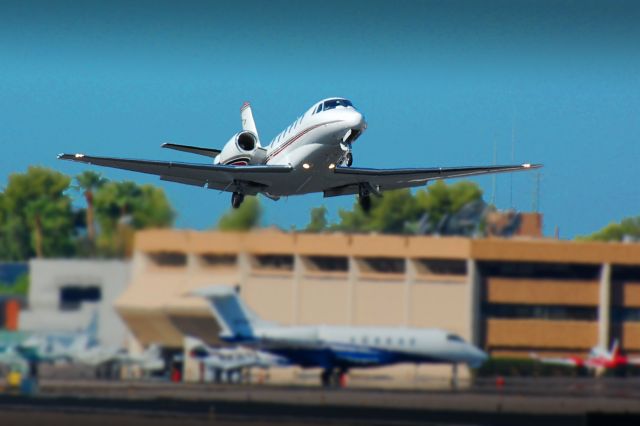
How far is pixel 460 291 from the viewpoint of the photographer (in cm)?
6975

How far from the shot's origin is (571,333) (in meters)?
71.1

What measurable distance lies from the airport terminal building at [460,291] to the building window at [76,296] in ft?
32.1

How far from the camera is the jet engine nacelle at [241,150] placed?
35.5 meters

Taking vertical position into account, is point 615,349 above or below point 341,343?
above

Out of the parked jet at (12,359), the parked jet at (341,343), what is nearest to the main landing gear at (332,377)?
the parked jet at (341,343)

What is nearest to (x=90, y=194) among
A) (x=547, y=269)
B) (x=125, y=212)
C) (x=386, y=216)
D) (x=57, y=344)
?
(x=125, y=212)

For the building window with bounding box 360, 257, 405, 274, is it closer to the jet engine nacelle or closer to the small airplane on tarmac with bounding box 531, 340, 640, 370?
the small airplane on tarmac with bounding box 531, 340, 640, 370

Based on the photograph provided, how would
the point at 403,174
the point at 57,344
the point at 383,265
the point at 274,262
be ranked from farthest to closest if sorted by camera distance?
1. the point at 383,265
2. the point at 274,262
3. the point at 57,344
4. the point at 403,174

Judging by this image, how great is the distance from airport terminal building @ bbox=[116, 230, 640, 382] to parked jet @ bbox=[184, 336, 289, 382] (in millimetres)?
1282

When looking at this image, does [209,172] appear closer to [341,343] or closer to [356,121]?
[356,121]

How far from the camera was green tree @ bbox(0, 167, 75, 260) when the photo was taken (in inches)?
1857

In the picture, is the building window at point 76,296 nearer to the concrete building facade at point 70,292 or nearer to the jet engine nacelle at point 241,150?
the concrete building facade at point 70,292

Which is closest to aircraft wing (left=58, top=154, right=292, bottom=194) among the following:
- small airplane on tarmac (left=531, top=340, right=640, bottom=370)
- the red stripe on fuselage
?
the red stripe on fuselage

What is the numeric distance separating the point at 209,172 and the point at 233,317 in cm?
3856
